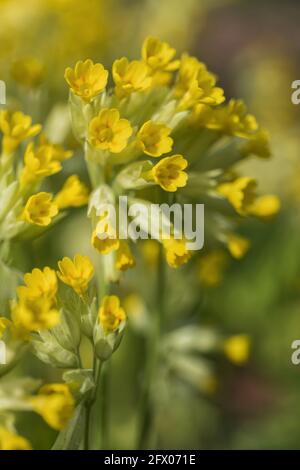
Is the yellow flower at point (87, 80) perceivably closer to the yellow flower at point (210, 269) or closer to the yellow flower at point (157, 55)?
the yellow flower at point (157, 55)

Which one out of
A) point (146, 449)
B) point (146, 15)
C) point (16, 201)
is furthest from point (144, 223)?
point (146, 15)

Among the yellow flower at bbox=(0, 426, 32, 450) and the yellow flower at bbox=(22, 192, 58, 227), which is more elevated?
the yellow flower at bbox=(22, 192, 58, 227)

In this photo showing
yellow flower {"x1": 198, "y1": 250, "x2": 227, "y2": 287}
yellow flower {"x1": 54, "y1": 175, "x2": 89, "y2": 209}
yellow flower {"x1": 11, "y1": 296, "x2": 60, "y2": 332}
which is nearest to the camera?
yellow flower {"x1": 11, "y1": 296, "x2": 60, "y2": 332}

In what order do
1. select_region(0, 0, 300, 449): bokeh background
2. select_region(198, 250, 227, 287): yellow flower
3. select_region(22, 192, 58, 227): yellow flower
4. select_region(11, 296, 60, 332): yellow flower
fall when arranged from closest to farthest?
1. select_region(11, 296, 60, 332): yellow flower
2. select_region(22, 192, 58, 227): yellow flower
3. select_region(198, 250, 227, 287): yellow flower
4. select_region(0, 0, 300, 449): bokeh background

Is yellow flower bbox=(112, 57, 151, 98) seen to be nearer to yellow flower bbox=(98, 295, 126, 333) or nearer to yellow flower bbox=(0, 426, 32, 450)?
yellow flower bbox=(98, 295, 126, 333)

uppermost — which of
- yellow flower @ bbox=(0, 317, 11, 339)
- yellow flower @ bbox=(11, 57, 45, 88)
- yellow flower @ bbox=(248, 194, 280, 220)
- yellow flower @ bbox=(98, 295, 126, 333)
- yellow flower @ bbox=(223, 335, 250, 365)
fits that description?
yellow flower @ bbox=(11, 57, 45, 88)

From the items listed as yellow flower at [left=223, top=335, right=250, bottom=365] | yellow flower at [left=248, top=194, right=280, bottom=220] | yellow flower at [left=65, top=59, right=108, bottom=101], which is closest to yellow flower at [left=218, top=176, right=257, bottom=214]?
yellow flower at [left=248, top=194, right=280, bottom=220]

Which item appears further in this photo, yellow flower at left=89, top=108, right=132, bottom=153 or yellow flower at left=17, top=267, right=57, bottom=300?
yellow flower at left=89, top=108, right=132, bottom=153

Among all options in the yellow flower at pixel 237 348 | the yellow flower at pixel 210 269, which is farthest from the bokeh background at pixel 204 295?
the yellow flower at pixel 237 348
